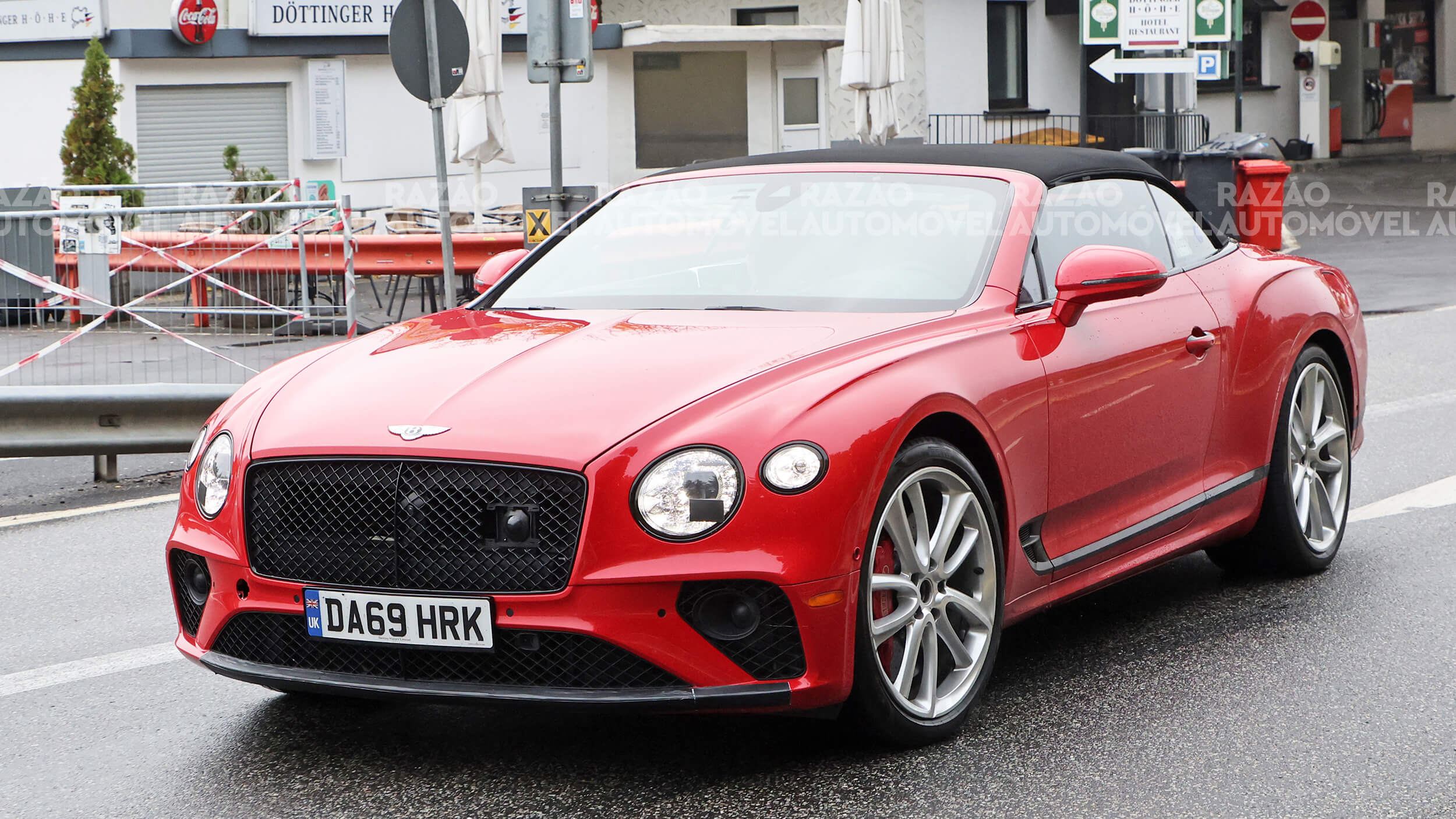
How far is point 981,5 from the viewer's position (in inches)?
1260

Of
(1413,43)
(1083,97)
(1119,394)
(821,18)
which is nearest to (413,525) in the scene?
(1119,394)

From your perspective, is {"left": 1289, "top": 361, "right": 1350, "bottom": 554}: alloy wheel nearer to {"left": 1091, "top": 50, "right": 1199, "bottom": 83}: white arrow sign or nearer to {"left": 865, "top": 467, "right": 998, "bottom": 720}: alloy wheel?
{"left": 865, "top": 467, "right": 998, "bottom": 720}: alloy wheel

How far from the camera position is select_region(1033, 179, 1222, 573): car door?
4.53 metres

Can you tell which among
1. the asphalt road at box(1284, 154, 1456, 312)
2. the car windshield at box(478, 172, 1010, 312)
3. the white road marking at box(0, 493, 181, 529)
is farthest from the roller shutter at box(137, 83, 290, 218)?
the car windshield at box(478, 172, 1010, 312)

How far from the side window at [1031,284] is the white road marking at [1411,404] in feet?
16.2

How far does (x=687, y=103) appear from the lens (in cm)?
2759

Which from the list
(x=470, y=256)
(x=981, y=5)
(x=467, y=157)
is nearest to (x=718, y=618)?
(x=470, y=256)

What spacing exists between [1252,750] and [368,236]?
1244cm

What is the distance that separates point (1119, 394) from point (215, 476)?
7.74 feet

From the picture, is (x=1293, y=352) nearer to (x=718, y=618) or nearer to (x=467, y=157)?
(x=718, y=618)

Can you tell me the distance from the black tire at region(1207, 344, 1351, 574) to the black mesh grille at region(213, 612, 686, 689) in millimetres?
2718

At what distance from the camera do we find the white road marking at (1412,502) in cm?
673

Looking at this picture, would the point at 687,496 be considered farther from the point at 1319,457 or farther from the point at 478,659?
the point at 1319,457

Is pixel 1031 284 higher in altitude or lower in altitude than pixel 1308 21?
lower
